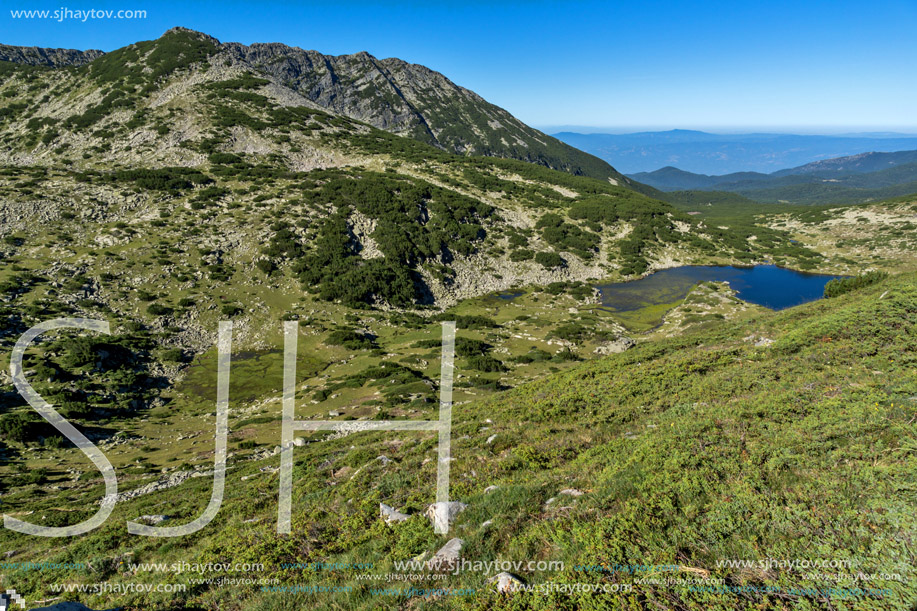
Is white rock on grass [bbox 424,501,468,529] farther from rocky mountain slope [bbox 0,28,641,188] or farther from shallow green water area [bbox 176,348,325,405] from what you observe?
rocky mountain slope [bbox 0,28,641,188]

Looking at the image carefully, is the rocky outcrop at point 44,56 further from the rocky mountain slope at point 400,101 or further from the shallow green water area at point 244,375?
the shallow green water area at point 244,375

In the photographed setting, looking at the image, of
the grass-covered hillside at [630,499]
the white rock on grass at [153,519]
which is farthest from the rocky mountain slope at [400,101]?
the white rock on grass at [153,519]

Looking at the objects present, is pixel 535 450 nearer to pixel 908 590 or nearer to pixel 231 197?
pixel 908 590

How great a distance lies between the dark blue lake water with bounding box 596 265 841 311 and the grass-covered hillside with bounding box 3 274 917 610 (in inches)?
1538

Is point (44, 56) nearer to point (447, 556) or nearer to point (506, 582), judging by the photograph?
point (447, 556)

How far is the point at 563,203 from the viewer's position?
87312 millimetres

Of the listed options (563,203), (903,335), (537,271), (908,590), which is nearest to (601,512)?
(908,590)

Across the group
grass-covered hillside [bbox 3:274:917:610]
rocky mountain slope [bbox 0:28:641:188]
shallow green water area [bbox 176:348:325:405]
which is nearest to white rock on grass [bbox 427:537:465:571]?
grass-covered hillside [bbox 3:274:917:610]

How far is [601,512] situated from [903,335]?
15.7 meters

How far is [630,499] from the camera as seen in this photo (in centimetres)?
736

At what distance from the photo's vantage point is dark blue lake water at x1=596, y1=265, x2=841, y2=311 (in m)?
53.2

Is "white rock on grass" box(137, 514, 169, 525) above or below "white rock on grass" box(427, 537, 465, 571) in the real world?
below

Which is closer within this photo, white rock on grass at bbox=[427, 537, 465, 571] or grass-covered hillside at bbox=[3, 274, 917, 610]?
grass-covered hillside at bbox=[3, 274, 917, 610]

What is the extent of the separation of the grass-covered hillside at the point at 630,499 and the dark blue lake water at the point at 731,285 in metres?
39.1
